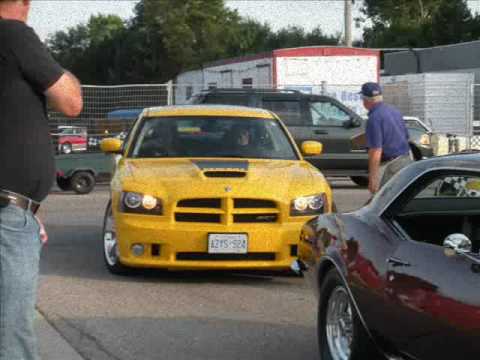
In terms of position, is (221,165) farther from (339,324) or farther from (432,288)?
(432,288)

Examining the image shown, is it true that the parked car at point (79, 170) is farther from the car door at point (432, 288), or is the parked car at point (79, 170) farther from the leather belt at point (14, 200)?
the leather belt at point (14, 200)

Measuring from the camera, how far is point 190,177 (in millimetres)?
9602

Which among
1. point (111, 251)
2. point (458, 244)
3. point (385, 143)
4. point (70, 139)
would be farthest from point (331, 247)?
point (70, 139)

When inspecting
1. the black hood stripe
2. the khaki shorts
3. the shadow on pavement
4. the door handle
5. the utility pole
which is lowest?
the shadow on pavement

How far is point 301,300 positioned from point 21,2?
201 inches

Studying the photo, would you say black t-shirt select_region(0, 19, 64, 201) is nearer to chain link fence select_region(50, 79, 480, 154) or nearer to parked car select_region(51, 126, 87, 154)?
chain link fence select_region(50, 79, 480, 154)

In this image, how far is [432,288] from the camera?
16.6 feet

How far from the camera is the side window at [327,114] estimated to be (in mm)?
20484

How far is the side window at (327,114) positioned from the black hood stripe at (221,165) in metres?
10.4

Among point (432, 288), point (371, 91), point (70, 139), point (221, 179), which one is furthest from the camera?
point (70, 139)

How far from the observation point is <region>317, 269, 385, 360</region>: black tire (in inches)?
225

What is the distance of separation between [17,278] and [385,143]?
7.31m

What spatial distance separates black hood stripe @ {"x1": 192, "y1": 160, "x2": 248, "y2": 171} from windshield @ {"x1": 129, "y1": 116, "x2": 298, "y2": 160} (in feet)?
1.30

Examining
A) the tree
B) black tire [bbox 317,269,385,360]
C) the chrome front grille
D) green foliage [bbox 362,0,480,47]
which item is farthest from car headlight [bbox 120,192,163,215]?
the tree
